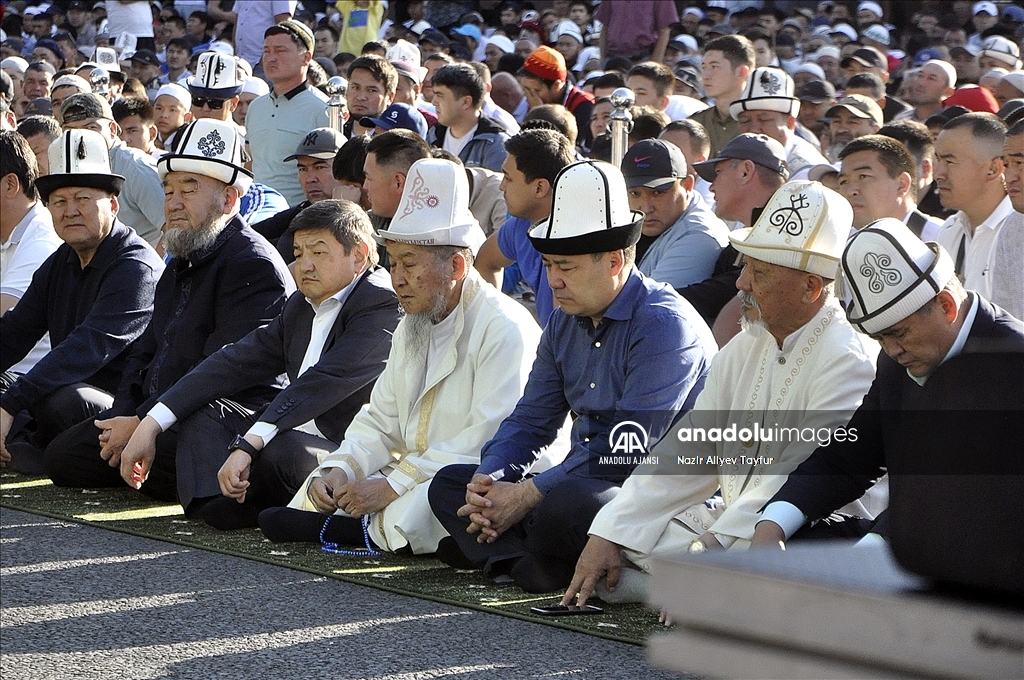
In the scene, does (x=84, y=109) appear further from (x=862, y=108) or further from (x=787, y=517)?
(x=787, y=517)

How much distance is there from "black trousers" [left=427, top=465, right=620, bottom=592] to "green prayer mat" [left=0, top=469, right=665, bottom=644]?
0.23 feet

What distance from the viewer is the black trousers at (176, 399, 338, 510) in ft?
18.4

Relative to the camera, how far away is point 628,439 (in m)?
4.57

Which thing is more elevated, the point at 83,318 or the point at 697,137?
the point at 697,137

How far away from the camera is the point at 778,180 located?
6586 mm

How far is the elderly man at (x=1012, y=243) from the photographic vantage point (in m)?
5.19

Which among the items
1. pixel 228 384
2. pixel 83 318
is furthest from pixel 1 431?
pixel 228 384

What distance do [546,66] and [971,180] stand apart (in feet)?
18.1

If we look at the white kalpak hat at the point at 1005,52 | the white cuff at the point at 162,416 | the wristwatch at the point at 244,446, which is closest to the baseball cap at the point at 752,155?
the wristwatch at the point at 244,446

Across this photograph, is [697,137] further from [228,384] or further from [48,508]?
[48,508]

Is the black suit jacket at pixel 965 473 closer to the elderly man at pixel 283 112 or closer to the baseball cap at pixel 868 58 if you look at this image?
the elderly man at pixel 283 112

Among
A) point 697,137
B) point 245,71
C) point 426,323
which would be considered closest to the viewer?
point 426,323

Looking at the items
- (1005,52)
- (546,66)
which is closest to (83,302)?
(546,66)

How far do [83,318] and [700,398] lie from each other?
360 centimetres
